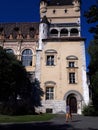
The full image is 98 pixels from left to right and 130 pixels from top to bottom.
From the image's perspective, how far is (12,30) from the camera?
50406 mm

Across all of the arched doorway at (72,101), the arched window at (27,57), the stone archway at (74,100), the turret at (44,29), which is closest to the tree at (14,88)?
the arched window at (27,57)

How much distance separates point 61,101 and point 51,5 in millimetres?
22090

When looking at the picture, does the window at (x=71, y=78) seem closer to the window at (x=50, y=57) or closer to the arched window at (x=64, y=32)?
the window at (x=50, y=57)

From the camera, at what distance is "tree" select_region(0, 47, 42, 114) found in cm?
3495

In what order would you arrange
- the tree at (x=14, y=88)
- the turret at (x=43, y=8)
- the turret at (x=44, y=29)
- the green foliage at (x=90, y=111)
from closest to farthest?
the green foliage at (x=90, y=111), the tree at (x=14, y=88), the turret at (x=44, y=29), the turret at (x=43, y=8)

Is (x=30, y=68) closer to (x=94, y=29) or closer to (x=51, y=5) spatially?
(x=51, y=5)

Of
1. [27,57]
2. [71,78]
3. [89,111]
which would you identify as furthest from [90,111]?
[27,57]

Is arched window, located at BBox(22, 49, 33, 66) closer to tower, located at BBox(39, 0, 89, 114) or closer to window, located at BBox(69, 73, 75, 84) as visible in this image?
tower, located at BBox(39, 0, 89, 114)

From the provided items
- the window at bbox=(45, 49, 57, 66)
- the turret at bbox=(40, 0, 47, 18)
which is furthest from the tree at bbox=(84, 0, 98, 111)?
the turret at bbox=(40, 0, 47, 18)

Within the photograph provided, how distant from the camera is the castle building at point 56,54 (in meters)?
39.4

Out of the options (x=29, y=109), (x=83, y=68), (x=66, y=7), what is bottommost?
(x=29, y=109)

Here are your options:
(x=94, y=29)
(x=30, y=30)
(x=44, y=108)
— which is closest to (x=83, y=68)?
(x=44, y=108)

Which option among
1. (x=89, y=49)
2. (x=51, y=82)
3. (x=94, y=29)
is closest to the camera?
(x=94, y=29)

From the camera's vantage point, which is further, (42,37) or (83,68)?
(42,37)
